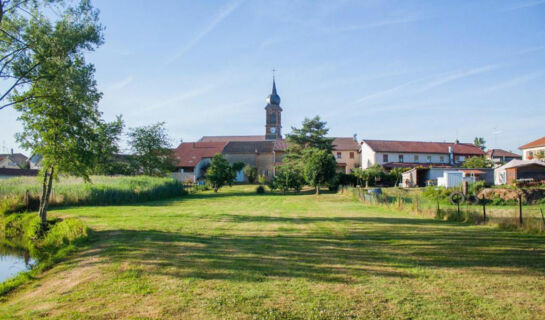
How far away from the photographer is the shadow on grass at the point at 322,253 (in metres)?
6.55

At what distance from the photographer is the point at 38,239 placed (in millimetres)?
12695

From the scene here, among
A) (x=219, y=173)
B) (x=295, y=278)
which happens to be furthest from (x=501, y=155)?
(x=295, y=278)

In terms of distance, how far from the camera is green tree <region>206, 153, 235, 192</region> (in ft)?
127

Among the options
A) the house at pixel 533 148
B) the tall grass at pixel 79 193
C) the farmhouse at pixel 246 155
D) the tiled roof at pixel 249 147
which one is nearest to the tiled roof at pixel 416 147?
the farmhouse at pixel 246 155

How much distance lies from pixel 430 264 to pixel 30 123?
524 inches

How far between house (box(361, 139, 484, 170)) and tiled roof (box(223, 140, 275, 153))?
52.1 ft

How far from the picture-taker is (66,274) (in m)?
7.16

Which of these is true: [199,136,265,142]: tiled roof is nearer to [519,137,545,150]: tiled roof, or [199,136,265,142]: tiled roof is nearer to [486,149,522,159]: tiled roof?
[519,137,545,150]: tiled roof

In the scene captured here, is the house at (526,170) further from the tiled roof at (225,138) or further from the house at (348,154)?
the tiled roof at (225,138)

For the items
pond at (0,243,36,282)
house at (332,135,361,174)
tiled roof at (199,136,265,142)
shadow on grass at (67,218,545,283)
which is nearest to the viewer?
shadow on grass at (67,218,545,283)

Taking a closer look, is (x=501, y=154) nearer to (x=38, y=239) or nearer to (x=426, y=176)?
(x=426, y=176)

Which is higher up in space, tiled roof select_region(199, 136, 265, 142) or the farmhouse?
tiled roof select_region(199, 136, 265, 142)

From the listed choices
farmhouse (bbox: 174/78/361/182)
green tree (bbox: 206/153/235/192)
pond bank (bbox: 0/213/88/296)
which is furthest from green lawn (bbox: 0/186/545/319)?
farmhouse (bbox: 174/78/361/182)

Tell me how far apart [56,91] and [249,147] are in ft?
151
